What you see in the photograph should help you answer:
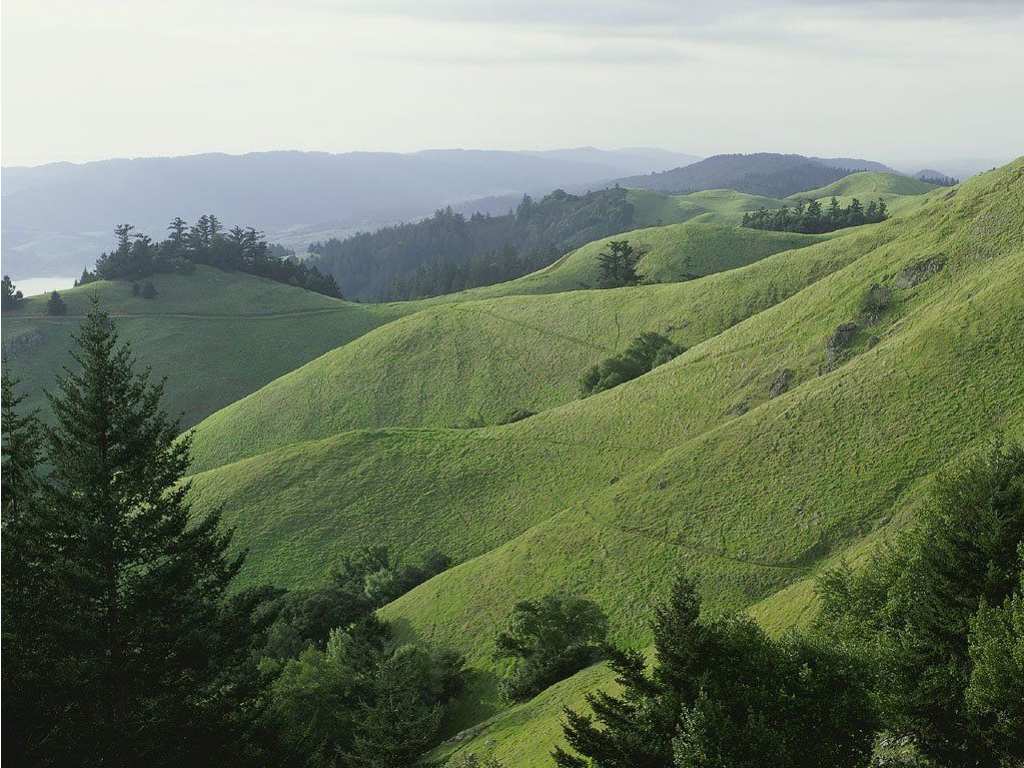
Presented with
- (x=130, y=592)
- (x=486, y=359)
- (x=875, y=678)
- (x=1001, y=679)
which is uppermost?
(x=130, y=592)

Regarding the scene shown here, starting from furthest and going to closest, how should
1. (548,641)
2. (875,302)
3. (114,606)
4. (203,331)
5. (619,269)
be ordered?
(203,331) < (619,269) < (875,302) < (548,641) < (114,606)

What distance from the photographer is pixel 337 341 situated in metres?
158

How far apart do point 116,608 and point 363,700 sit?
700 inches

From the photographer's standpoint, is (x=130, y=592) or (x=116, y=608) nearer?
(x=116, y=608)

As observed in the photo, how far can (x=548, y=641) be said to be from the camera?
4191cm

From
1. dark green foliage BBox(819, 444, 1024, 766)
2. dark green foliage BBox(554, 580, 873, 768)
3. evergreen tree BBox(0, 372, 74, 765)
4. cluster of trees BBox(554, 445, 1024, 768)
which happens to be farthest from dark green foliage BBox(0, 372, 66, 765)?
dark green foliage BBox(819, 444, 1024, 766)

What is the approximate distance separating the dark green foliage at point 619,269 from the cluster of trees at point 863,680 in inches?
4710

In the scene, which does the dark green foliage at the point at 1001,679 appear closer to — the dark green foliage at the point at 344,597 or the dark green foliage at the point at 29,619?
the dark green foliage at the point at 29,619

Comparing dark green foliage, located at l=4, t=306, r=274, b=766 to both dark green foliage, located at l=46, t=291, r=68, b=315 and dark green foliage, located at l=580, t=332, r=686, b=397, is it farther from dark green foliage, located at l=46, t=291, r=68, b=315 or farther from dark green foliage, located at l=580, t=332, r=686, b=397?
dark green foliage, located at l=46, t=291, r=68, b=315

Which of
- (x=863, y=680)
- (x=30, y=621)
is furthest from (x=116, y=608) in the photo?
(x=863, y=680)

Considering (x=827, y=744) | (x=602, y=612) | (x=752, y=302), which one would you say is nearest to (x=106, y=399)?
(x=827, y=744)

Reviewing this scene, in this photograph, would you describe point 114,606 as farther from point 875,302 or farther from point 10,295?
point 10,295

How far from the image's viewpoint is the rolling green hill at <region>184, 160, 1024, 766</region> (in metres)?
45.5

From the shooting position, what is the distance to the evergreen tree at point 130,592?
23.5 m
